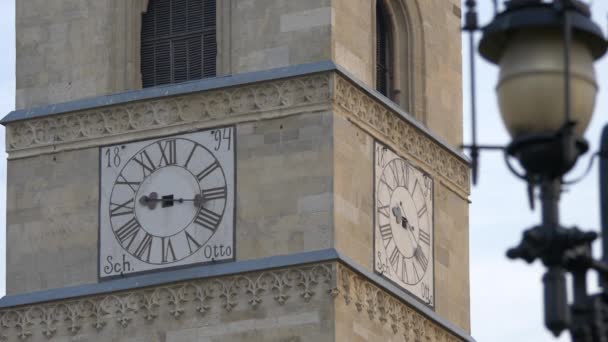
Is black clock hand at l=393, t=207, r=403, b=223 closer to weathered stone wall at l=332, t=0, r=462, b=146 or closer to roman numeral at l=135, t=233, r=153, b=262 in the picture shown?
weathered stone wall at l=332, t=0, r=462, b=146

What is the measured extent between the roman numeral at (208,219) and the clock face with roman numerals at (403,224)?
174 centimetres

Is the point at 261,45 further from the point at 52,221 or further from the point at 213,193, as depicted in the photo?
the point at 52,221

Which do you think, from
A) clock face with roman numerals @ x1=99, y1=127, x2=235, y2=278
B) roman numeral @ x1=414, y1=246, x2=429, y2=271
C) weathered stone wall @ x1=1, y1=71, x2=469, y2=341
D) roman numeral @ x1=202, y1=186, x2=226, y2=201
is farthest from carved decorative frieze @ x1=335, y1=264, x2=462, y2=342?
roman numeral @ x1=202, y1=186, x2=226, y2=201

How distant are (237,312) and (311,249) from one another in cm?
103

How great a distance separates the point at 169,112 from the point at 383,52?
9.83 feet

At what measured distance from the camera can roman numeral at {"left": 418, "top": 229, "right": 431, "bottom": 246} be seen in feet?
83.6

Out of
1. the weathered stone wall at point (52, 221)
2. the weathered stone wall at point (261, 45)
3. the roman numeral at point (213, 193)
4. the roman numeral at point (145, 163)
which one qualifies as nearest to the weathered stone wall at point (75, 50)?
the weathered stone wall at point (261, 45)

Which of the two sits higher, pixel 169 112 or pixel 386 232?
pixel 169 112

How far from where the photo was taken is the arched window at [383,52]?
86.5 feet

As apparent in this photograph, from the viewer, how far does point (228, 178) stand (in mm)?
24266

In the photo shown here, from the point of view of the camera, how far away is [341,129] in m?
24.2

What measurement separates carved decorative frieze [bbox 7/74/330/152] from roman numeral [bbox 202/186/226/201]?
85 centimetres

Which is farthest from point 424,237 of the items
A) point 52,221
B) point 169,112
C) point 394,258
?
point 52,221

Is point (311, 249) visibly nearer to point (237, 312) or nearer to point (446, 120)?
point (237, 312)
